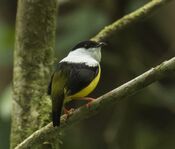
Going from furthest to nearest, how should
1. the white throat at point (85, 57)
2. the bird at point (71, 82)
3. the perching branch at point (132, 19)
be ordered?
the perching branch at point (132, 19)
the white throat at point (85, 57)
the bird at point (71, 82)

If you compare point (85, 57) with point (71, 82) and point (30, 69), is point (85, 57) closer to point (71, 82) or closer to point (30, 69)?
point (30, 69)

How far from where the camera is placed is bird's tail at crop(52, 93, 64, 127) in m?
3.10

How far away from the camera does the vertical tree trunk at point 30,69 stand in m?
3.69

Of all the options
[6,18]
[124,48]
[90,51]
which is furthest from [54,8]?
[6,18]

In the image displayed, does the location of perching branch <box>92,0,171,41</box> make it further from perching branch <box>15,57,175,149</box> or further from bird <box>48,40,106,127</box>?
perching branch <box>15,57,175,149</box>

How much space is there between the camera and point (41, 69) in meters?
3.75

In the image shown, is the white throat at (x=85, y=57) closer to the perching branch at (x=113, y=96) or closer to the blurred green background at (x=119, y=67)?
the perching branch at (x=113, y=96)

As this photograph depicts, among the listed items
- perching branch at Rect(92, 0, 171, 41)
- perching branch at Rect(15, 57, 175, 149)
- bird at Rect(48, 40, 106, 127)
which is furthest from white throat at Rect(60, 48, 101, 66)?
perching branch at Rect(15, 57, 175, 149)

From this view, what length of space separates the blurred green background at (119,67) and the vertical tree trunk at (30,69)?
90 centimetres

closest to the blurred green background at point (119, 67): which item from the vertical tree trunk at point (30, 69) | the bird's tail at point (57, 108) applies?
the vertical tree trunk at point (30, 69)

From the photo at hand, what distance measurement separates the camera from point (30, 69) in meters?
3.72

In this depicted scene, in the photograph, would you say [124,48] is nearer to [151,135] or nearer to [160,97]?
[160,97]

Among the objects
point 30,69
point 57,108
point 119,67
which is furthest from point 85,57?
point 119,67

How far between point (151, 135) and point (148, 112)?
300 millimetres
